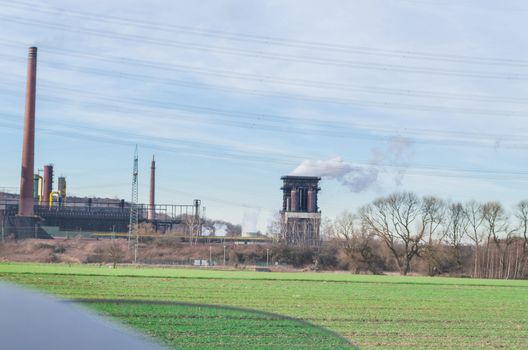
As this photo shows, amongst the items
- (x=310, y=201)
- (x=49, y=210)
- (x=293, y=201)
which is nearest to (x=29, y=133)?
(x=49, y=210)

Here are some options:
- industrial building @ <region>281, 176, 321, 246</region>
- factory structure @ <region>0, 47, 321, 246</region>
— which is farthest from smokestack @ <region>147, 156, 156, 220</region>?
industrial building @ <region>281, 176, 321, 246</region>

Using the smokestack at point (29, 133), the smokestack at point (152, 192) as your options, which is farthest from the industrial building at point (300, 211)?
the smokestack at point (29, 133)

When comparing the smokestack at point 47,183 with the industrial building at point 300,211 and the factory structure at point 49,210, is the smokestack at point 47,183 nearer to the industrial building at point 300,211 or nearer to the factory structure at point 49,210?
the factory structure at point 49,210

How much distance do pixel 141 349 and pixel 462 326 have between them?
17.5 meters

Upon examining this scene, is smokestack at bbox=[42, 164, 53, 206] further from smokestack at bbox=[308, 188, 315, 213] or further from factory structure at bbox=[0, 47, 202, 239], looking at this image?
smokestack at bbox=[308, 188, 315, 213]

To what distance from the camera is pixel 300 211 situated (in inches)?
3211

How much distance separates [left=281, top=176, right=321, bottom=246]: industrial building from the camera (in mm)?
77125

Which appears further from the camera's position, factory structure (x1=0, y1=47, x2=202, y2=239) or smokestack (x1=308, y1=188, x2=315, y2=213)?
smokestack (x1=308, y1=188, x2=315, y2=213)

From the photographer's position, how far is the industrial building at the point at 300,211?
77.1 m

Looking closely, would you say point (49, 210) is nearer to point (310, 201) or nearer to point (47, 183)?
point (47, 183)

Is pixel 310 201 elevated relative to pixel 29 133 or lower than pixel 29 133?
lower

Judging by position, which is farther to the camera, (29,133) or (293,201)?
(293,201)

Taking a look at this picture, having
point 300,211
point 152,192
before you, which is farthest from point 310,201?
point 152,192

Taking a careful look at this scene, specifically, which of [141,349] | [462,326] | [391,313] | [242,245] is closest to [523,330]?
[462,326]
